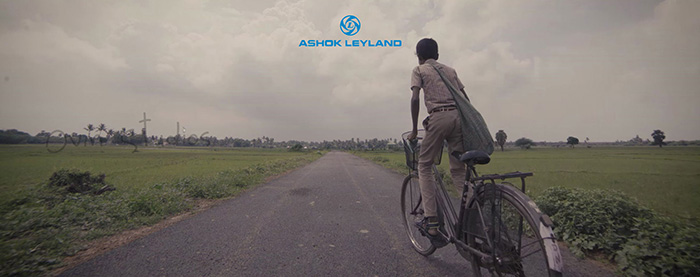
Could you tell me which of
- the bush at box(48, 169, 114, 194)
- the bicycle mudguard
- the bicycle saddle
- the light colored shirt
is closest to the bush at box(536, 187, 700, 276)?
the bicycle mudguard

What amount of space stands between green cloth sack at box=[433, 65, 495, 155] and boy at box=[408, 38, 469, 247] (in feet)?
0.23

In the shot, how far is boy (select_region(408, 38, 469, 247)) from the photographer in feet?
7.79

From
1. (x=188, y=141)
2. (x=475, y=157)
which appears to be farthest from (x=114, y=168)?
(x=188, y=141)

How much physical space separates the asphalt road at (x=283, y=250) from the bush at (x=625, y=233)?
0.34 meters

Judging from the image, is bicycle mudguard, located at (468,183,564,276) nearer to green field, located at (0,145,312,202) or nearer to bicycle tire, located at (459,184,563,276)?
bicycle tire, located at (459,184,563,276)

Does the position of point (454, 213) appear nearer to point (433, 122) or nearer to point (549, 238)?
point (433, 122)

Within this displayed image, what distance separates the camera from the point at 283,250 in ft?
10.2

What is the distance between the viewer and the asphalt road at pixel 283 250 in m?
2.61

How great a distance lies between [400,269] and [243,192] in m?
6.16

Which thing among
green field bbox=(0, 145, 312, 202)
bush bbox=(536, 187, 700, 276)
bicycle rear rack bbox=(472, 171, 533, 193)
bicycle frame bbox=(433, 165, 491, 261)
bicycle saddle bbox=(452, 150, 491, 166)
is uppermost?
bicycle saddle bbox=(452, 150, 491, 166)

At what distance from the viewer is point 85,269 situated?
2635 millimetres

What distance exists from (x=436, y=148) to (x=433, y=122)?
0.25 metres

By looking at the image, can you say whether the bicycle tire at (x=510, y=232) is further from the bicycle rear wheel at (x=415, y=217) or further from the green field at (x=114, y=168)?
the green field at (x=114, y=168)

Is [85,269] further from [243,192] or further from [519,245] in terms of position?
[243,192]
